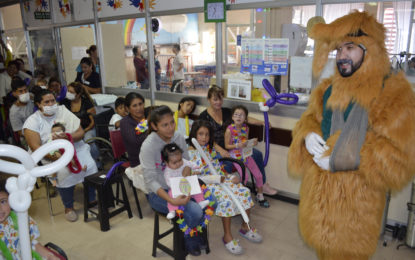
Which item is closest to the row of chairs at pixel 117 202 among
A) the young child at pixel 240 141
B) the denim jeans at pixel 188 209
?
the denim jeans at pixel 188 209

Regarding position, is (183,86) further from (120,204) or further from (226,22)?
(120,204)

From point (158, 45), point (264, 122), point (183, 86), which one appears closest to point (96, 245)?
point (264, 122)

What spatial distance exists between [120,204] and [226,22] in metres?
2.26

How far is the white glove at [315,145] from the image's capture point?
69.6 inches

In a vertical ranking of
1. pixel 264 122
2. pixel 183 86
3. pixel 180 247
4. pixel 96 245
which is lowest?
pixel 96 245

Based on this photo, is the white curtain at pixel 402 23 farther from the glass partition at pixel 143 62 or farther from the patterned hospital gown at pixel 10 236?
the patterned hospital gown at pixel 10 236

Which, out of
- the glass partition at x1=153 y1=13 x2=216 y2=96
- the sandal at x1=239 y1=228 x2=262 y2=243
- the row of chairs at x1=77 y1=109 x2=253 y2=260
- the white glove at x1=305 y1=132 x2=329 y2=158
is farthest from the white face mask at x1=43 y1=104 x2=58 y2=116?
the white glove at x1=305 y1=132 x2=329 y2=158

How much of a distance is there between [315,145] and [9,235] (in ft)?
5.58

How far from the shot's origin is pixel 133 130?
10.1 ft

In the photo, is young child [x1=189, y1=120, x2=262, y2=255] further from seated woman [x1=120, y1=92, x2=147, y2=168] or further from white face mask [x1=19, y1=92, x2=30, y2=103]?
white face mask [x1=19, y1=92, x2=30, y2=103]

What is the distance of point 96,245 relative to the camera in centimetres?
273

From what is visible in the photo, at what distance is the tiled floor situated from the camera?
2.54 meters

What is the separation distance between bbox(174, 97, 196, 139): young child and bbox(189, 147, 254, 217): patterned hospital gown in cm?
74

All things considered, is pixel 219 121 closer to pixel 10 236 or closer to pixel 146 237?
pixel 146 237
